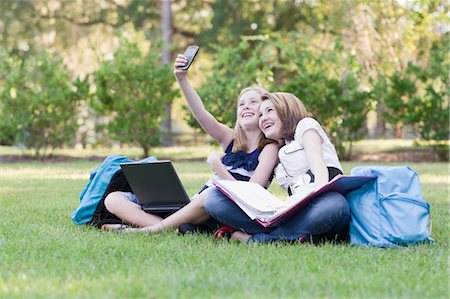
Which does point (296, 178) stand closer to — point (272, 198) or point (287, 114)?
point (272, 198)

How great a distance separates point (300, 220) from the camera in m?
4.50

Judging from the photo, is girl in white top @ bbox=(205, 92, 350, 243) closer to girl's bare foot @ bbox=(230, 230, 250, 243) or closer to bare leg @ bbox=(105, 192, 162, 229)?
girl's bare foot @ bbox=(230, 230, 250, 243)

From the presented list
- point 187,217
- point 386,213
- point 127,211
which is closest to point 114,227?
point 127,211

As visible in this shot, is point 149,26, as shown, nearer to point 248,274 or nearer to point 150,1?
point 150,1

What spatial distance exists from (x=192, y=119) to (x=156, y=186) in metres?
9.22

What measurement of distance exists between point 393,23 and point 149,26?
330 inches

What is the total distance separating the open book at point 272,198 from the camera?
14.3 ft

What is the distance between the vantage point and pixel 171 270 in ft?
11.8

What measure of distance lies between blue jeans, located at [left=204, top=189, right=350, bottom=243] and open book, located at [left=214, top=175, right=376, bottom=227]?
0.21 feet

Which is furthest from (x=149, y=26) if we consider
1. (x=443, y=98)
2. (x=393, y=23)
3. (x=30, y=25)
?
(x=443, y=98)

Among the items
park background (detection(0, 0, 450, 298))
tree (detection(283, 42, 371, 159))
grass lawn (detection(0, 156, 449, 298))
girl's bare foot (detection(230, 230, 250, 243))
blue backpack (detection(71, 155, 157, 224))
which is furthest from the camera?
tree (detection(283, 42, 371, 159))

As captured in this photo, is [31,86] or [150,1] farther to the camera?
[150,1]

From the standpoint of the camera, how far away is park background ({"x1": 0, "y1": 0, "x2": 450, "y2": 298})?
11.4 feet

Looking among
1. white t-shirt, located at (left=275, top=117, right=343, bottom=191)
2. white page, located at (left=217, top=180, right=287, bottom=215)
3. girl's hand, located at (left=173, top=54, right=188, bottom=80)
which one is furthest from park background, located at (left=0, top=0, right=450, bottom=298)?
girl's hand, located at (left=173, top=54, right=188, bottom=80)
